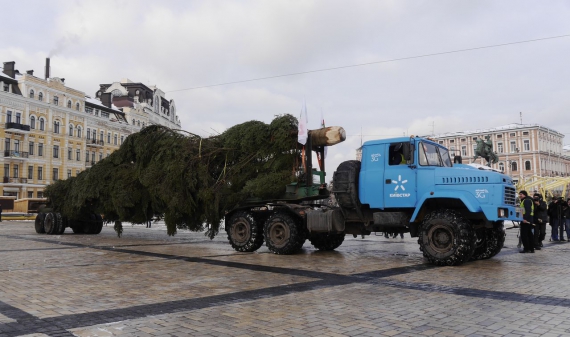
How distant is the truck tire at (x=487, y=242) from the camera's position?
11.6 meters

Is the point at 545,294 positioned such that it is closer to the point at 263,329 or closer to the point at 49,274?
the point at 263,329

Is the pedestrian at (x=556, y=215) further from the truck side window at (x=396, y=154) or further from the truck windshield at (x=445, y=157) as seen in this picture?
the truck side window at (x=396, y=154)

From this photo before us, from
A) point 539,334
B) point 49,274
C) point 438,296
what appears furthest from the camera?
point 49,274

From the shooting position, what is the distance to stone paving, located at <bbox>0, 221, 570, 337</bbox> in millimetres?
5023

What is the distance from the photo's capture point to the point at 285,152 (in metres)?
13.1

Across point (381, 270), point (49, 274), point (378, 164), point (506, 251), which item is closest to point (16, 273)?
point (49, 274)

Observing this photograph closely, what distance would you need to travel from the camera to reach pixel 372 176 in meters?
11.3

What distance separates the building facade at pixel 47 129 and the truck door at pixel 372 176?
48568 millimetres

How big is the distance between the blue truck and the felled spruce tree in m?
0.60

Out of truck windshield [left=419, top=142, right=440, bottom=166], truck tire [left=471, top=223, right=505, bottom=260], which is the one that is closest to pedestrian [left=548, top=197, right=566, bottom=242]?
truck tire [left=471, top=223, right=505, bottom=260]

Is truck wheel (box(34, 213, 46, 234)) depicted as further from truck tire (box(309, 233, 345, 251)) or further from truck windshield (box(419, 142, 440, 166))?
truck windshield (box(419, 142, 440, 166))

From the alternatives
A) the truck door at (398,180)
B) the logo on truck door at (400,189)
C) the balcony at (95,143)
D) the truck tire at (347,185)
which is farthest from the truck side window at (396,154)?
the balcony at (95,143)

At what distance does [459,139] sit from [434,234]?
106854mm

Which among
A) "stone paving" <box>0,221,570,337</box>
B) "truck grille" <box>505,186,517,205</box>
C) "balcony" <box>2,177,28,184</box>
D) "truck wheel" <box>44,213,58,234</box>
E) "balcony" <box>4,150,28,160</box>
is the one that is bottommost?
"stone paving" <box>0,221,570,337</box>
